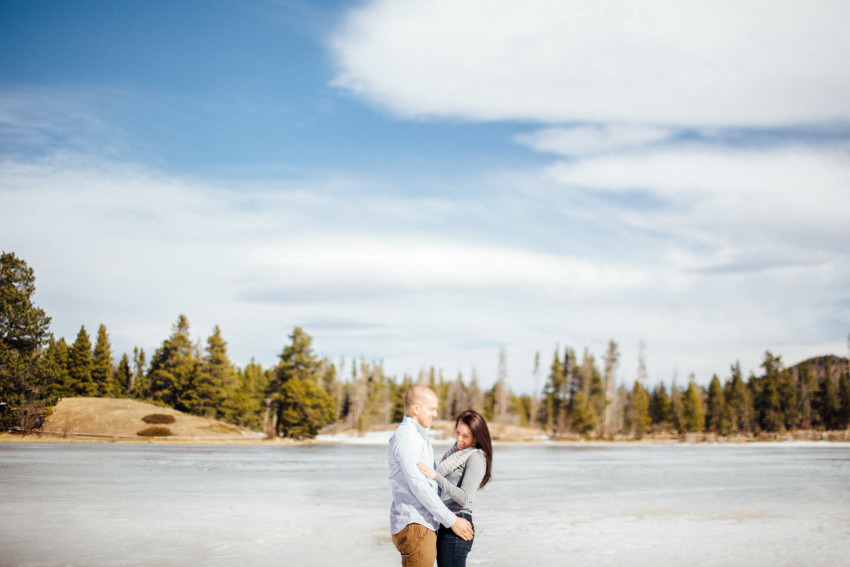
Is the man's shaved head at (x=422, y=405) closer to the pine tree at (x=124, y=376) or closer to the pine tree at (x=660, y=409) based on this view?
the pine tree at (x=124, y=376)

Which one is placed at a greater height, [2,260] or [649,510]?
[2,260]

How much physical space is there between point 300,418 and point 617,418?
80.7 m

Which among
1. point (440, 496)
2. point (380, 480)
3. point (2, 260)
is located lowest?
point (380, 480)

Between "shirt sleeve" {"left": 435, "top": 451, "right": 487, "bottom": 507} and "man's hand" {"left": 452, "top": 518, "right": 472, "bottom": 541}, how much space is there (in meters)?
0.16

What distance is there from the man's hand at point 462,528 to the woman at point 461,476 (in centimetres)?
9

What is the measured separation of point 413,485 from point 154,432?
6177 cm

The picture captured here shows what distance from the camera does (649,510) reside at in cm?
1712

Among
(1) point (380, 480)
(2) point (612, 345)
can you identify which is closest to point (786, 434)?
(2) point (612, 345)

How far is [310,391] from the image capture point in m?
70.9

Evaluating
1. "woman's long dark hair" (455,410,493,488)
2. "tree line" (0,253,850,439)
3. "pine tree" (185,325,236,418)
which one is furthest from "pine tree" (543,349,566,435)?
"woman's long dark hair" (455,410,493,488)

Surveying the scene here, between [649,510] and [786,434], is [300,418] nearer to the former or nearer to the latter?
[649,510]

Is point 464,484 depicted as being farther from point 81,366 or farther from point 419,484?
point 81,366

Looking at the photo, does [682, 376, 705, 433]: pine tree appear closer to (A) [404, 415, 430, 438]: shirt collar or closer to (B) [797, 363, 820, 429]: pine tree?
(B) [797, 363, 820, 429]: pine tree

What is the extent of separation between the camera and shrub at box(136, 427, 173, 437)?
5903cm
